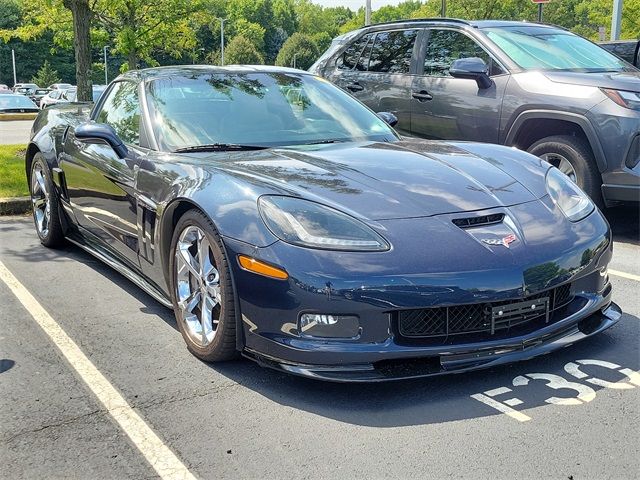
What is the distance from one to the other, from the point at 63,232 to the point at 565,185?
12.5ft

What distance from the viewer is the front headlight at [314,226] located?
2.94 m

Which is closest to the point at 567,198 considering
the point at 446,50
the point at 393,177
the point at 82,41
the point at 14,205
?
the point at 393,177

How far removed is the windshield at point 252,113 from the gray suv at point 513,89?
2125 mm

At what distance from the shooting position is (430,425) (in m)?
2.71

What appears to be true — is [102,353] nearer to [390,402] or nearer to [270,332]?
[270,332]

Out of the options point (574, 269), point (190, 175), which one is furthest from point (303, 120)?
point (574, 269)

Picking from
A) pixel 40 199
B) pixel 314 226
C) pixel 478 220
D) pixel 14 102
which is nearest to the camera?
pixel 314 226

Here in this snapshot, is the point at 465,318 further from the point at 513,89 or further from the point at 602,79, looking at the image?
the point at 513,89

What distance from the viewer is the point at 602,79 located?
597 centimetres

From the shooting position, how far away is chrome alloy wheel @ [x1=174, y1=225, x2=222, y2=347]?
3.33 m

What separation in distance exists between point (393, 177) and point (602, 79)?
3.37 metres

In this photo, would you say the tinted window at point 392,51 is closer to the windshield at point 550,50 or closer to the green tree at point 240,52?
the windshield at point 550,50

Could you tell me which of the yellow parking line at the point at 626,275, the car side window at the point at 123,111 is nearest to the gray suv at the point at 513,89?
the yellow parking line at the point at 626,275

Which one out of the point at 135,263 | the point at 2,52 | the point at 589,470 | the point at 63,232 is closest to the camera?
the point at 589,470
